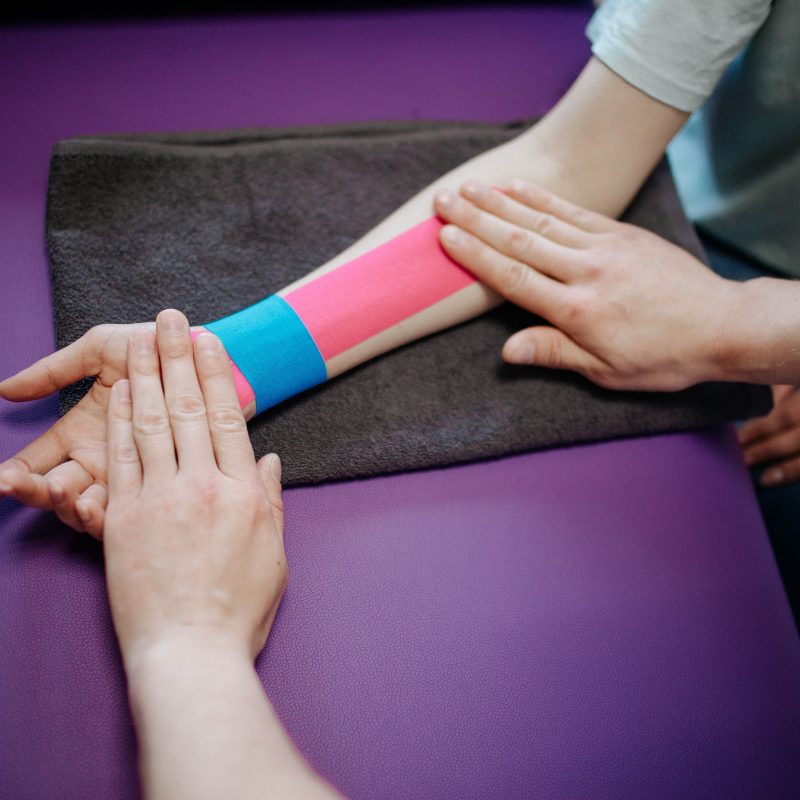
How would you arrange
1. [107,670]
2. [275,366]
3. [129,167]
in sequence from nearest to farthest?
[107,670], [275,366], [129,167]

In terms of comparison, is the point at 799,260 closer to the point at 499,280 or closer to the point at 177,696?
the point at 499,280

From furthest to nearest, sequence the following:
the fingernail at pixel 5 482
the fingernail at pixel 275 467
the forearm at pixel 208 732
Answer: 1. the fingernail at pixel 275 467
2. the fingernail at pixel 5 482
3. the forearm at pixel 208 732

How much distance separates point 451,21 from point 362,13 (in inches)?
6.1

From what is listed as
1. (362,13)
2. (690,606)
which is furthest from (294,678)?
(362,13)

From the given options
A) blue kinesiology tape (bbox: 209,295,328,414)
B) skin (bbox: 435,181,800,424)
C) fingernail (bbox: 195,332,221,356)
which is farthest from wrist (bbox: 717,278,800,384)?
fingernail (bbox: 195,332,221,356)

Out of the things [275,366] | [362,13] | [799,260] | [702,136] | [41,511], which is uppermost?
[362,13]

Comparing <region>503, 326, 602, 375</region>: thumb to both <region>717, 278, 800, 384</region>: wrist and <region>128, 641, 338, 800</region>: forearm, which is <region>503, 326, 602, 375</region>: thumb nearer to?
<region>717, 278, 800, 384</region>: wrist

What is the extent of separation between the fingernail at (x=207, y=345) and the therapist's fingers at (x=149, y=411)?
5 centimetres

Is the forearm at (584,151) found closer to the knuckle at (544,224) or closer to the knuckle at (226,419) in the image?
the knuckle at (544,224)

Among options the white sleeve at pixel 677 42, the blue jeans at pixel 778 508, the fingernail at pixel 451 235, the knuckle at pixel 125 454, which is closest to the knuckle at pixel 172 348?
the knuckle at pixel 125 454

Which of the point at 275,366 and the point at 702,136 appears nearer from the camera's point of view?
the point at 275,366

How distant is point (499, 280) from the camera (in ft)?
2.86

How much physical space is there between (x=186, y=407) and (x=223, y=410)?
0.04 meters

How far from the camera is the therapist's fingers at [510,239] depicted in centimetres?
87
